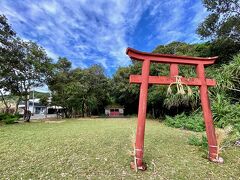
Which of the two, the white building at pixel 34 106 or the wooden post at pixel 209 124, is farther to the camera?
the white building at pixel 34 106

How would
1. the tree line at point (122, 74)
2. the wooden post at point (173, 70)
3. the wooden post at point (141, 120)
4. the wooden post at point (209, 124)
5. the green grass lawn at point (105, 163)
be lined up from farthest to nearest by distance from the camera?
the tree line at point (122, 74) → the wooden post at point (173, 70) → the wooden post at point (209, 124) → the wooden post at point (141, 120) → the green grass lawn at point (105, 163)

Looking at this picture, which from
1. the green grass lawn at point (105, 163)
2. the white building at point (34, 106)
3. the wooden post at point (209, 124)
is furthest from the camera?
the white building at point (34, 106)

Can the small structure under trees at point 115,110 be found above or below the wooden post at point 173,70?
below

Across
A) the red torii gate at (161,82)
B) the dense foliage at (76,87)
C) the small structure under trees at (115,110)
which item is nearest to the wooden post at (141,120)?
the red torii gate at (161,82)

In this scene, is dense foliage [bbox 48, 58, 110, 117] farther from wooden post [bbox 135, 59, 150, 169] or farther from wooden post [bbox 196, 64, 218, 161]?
wooden post [bbox 196, 64, 218, 161]

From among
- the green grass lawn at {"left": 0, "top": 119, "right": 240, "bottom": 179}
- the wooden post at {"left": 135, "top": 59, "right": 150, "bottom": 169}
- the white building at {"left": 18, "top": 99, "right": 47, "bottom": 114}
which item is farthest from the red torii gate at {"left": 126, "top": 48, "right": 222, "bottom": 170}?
the white building at {"left": 18, "top": 99, "right": 47, "bottom": 114}

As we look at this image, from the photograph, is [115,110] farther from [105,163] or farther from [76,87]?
[105,163]

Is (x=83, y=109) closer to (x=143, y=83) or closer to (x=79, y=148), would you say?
(x=79, y=148)

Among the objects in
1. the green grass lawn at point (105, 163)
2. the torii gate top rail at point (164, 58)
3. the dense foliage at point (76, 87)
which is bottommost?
the green grass lawn at point (105, 163)

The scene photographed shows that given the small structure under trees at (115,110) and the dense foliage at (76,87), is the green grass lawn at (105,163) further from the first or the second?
the small structure under trees at (115,110)

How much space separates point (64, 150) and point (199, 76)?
3866mm

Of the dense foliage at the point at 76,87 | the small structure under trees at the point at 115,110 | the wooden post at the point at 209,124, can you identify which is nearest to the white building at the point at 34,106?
the dense foliage at the point at 76,87

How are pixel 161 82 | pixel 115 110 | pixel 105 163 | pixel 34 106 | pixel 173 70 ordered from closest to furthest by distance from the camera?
1. pixel 105 163
2. pixel 161 82
3. pixel 173 70
4. pixel 115 110
5. pixel 34 106

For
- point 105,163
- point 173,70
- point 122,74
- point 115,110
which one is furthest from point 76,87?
point 173,70
